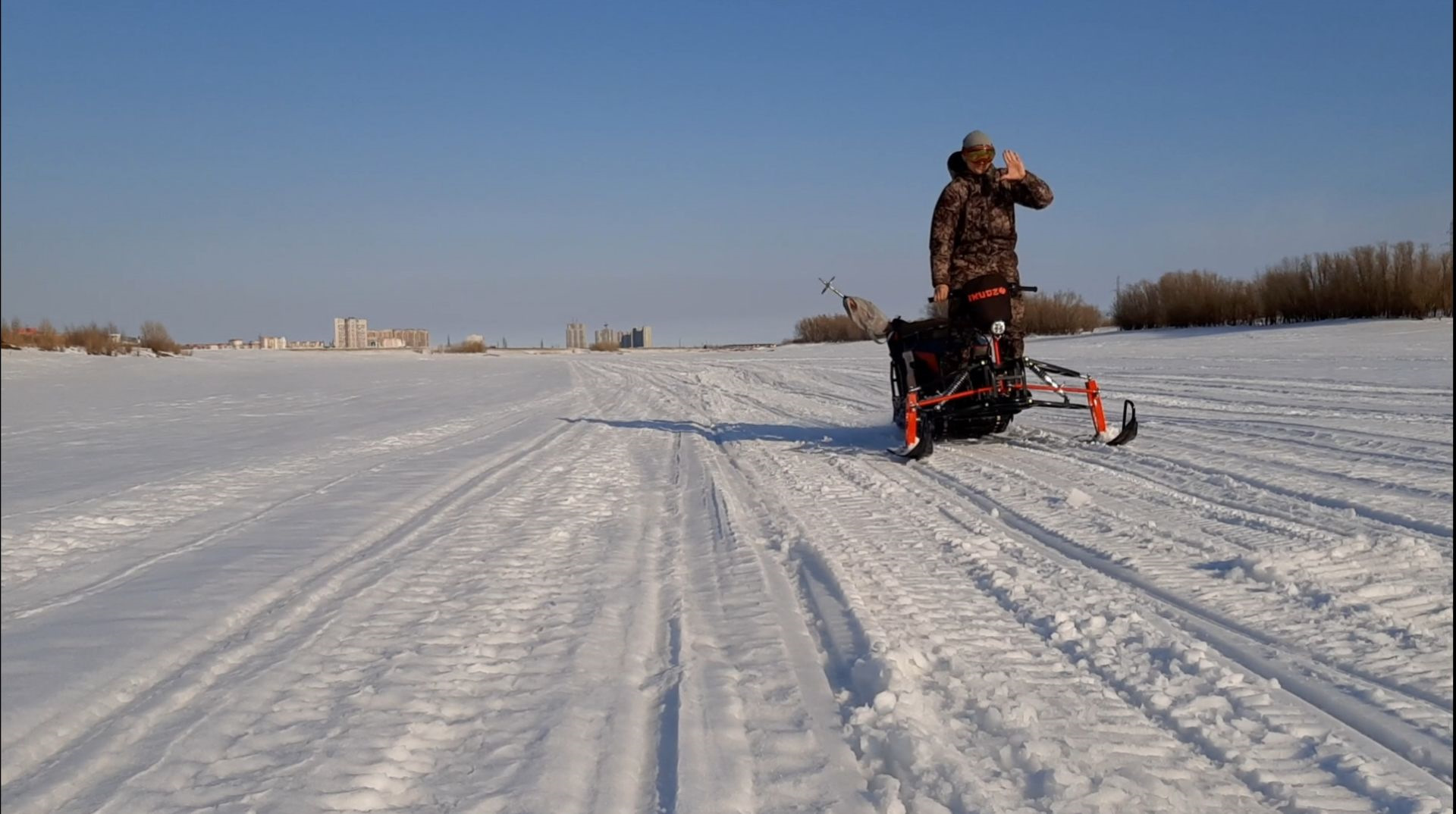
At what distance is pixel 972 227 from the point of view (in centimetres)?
679

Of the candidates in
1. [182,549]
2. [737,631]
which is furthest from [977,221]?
[182,549]

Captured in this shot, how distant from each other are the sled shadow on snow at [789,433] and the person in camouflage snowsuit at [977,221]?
1284mm

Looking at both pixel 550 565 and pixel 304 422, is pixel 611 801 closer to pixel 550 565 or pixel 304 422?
pixel 550 565

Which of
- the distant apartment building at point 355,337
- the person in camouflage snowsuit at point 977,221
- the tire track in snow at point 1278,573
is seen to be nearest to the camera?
the tire track in snow at point 1278,573

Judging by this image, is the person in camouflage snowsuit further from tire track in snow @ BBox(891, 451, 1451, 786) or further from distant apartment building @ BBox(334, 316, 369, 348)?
distant apartment building @ BBox(334, 316, 369, 348)

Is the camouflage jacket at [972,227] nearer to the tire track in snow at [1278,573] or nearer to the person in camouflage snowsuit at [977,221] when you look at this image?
the person in camouflage snowsuit at [977,221]

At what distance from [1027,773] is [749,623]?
1.09 m

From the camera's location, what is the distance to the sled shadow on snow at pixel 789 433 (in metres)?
6.98

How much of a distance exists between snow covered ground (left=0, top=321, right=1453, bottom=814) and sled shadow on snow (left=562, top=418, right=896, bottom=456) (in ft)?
3.62

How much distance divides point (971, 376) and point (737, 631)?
4.21m

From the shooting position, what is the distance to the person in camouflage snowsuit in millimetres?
6629

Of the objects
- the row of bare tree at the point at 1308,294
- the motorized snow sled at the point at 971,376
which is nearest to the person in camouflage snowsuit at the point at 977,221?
the motorized snow sled at the point at 971,376

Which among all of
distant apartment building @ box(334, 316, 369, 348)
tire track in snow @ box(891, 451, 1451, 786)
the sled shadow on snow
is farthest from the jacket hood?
distant apartment building @ box(334, 316, 369, 348)

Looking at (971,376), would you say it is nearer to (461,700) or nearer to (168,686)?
(461,700)
